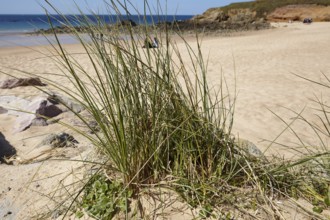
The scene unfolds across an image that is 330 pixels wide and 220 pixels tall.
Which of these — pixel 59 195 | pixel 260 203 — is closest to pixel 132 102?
pixel 59 195

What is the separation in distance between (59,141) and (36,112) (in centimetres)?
100

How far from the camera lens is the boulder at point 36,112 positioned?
3.36 metres

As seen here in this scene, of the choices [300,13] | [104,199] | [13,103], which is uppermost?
[104,199]

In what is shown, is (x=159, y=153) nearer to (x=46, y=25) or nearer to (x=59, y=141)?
(x=59, y=141)

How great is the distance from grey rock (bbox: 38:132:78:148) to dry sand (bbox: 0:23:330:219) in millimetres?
86

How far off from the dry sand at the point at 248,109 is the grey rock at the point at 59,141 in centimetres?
9

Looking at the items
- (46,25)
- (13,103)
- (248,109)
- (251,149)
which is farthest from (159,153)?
(46,25)

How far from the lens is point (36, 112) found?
3.60 m

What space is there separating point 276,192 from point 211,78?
561 centimetres

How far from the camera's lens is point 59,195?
76.4 inches

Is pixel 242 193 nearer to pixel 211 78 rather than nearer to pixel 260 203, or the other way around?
pixel 260 203

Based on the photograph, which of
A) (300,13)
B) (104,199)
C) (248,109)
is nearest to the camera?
(104,199)

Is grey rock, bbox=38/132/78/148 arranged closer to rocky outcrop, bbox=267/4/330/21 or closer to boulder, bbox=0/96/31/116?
boulder, bbox=0/96/31/116

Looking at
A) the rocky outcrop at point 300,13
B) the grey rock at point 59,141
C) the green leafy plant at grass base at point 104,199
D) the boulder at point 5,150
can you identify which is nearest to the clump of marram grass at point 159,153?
the green leafy plant at grass base at point 104,199
